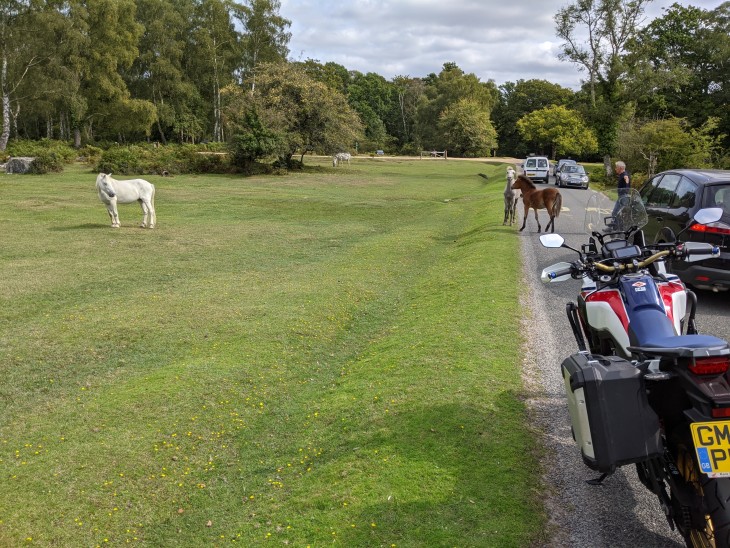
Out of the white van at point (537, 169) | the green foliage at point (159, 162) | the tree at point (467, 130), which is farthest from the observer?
the tree at point (467, 130)

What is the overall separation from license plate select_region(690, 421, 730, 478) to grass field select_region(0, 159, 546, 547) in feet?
4.64

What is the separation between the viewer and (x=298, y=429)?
612cm

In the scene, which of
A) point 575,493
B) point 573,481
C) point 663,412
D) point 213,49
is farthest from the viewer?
point 213,49

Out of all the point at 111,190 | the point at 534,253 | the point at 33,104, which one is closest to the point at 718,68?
the point at 534,253

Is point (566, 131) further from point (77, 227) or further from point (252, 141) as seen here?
point (77, 227)

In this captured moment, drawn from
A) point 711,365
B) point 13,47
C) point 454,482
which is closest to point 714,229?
point 454,482

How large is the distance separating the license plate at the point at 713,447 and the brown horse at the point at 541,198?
14.6 meters

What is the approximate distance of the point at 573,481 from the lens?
450cm

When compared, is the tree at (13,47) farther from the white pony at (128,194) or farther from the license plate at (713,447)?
the license plate at (713,447)

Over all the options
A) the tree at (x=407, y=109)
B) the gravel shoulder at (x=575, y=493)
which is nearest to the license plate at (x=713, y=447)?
the gravel shoulder at (x=575, y=493)

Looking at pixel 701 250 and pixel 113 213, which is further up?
pixel 701 250

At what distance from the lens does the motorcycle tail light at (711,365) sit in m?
2.92

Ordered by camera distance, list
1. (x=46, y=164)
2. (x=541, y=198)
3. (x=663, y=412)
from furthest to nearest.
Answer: (x=46, y=164) → (x=541, y=198) → (x=663, y=412)

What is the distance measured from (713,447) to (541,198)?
51.2 feet
